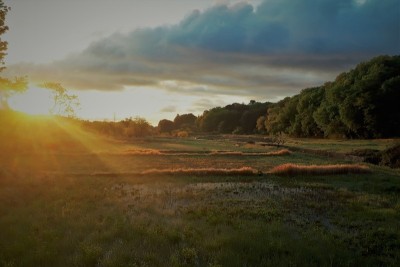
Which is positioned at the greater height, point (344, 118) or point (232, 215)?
Result: point (344, 118)

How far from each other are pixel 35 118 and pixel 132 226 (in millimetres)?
70306

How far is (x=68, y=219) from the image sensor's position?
64.6 feet

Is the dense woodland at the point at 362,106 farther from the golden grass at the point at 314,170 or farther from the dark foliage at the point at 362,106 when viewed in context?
the golden grass at the point at 314,170

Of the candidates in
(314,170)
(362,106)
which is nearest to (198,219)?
(314,170)

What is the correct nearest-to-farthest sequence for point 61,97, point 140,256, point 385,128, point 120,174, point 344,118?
point 140,256
point 120,174
point 61,97
point 385,128
point 344,118

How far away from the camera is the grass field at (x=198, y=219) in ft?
46.3

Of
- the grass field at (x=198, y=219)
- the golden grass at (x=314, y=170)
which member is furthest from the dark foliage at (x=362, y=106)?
the grass field at (x=198, y=219)

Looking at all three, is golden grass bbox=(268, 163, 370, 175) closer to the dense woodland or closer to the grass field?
the grass field

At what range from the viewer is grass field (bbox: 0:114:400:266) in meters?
14.1

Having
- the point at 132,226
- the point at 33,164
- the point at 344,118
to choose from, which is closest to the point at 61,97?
the point at 33,164

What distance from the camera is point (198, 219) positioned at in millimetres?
20031

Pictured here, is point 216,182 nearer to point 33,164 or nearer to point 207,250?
point 207,250

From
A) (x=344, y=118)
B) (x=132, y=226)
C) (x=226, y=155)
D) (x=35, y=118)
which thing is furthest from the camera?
(x=344, y=118)

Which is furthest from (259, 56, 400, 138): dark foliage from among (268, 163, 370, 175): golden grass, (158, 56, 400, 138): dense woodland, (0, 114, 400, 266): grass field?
(0, 114, 400, 266): grass field
